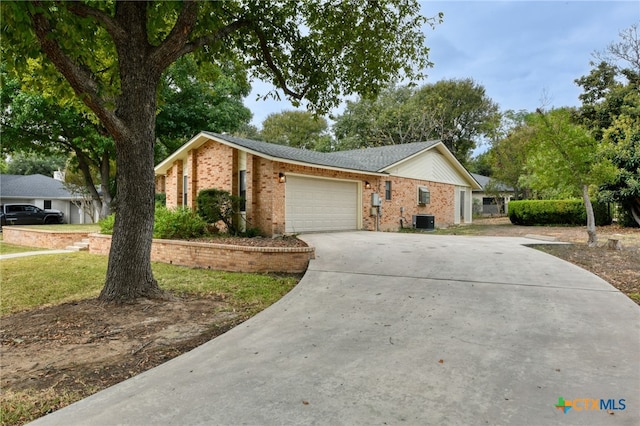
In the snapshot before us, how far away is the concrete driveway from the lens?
2.39 metres

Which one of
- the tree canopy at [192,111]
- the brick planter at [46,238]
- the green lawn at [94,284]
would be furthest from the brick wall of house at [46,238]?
the tree canopy at [192,111]

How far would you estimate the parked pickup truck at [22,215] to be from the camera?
22077mm

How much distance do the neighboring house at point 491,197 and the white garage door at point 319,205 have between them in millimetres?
14894

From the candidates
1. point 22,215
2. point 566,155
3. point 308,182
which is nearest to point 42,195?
point 22,215

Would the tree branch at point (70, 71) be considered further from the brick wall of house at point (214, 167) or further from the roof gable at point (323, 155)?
the brick wall of house at point (214, 167)

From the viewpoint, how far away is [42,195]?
27031 mm

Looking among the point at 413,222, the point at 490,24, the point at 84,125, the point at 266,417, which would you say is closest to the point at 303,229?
the point at 413,222

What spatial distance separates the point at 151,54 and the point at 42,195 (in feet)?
93.1

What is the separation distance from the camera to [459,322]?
417cm

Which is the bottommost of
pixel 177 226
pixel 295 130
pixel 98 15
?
pixel 177 226

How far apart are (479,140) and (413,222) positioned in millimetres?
22983

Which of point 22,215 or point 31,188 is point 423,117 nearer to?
point 22,215

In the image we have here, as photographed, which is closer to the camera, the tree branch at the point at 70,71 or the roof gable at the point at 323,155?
the tree branch at the point at 70,71

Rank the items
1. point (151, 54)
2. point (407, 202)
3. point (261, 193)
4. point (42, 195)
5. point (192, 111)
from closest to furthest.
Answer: point (151, 54), point (261, 193), point (407, 202), point (192, 111), point (42, 195)
